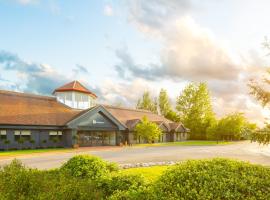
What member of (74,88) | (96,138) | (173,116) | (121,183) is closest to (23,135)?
(96,138)

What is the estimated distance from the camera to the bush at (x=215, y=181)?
5.17 metres

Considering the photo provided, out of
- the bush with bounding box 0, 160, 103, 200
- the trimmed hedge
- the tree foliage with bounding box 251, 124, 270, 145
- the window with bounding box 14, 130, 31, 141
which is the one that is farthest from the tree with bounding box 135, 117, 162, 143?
the trimmed hedge

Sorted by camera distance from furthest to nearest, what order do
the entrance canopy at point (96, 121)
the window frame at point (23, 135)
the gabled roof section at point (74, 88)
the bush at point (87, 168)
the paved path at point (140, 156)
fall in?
the gabled roof section at point (74, 88) < the entrance canopy at point (96, 121) < the window frame at point (23, 135) < the paved path at point (140, 156) < the bush at point (87, 168)

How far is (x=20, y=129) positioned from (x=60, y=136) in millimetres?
6096

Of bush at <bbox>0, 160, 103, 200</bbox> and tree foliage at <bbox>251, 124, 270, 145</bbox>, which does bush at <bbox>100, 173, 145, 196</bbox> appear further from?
tree foliage at <bbox>251, 124, 270, 145</bbox>

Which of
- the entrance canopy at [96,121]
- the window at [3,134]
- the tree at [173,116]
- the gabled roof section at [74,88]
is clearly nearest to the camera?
the window at [3,134]

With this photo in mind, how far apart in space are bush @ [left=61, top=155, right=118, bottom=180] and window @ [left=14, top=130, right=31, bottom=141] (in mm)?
28009

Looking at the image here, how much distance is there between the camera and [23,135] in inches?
1442

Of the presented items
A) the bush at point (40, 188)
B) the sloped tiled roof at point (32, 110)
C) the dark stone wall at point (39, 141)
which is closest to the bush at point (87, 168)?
the bush at point (40, 188)

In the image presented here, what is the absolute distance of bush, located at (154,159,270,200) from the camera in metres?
5.17

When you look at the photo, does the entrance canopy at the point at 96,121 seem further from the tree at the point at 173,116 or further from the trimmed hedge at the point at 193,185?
the tree at the point at 173,116

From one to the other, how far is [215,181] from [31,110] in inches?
1513

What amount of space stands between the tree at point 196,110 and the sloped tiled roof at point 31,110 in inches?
1717

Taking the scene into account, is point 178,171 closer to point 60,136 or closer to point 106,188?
point 106,188
